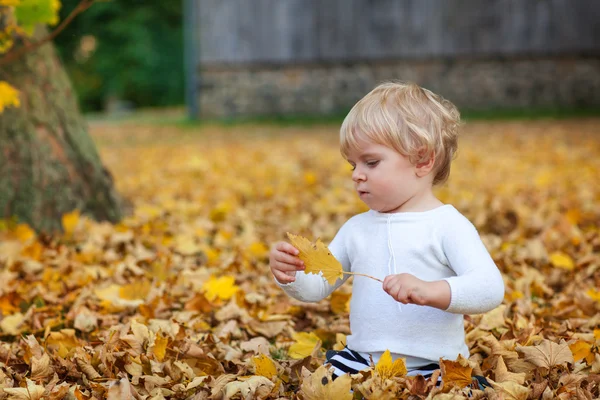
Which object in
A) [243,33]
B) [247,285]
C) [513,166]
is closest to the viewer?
[247,285]

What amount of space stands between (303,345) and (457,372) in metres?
0.60

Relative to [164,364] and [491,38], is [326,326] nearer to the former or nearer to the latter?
[164,364]

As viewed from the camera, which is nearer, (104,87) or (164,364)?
(164,364)

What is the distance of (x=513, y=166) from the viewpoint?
20.3 ft

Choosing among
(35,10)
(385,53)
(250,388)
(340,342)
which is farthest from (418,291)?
(385,53)

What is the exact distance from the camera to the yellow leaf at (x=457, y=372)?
1.69 meters

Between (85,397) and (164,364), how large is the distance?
0.76 feet

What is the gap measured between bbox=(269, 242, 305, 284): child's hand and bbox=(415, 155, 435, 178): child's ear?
1.20 ft

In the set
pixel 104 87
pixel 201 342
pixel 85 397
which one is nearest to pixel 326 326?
pixel 201 342

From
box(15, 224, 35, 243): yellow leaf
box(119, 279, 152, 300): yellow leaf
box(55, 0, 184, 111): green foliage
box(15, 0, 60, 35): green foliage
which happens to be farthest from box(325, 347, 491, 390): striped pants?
box(55, 0, 184, 111): green foliage

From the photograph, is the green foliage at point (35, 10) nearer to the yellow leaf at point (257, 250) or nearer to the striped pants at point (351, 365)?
the yellow leaf at point (257, 250)

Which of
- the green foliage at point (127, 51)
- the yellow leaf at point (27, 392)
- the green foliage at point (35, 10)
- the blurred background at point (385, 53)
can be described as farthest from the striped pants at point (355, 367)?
the green foliage at point (127, 51)

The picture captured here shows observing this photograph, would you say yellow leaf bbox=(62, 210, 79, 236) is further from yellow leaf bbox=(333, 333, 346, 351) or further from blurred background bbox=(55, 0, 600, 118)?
blurred background bbox=(55, 0, 600, 118)

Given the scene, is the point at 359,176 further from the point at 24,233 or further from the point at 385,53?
the point at 385,53
